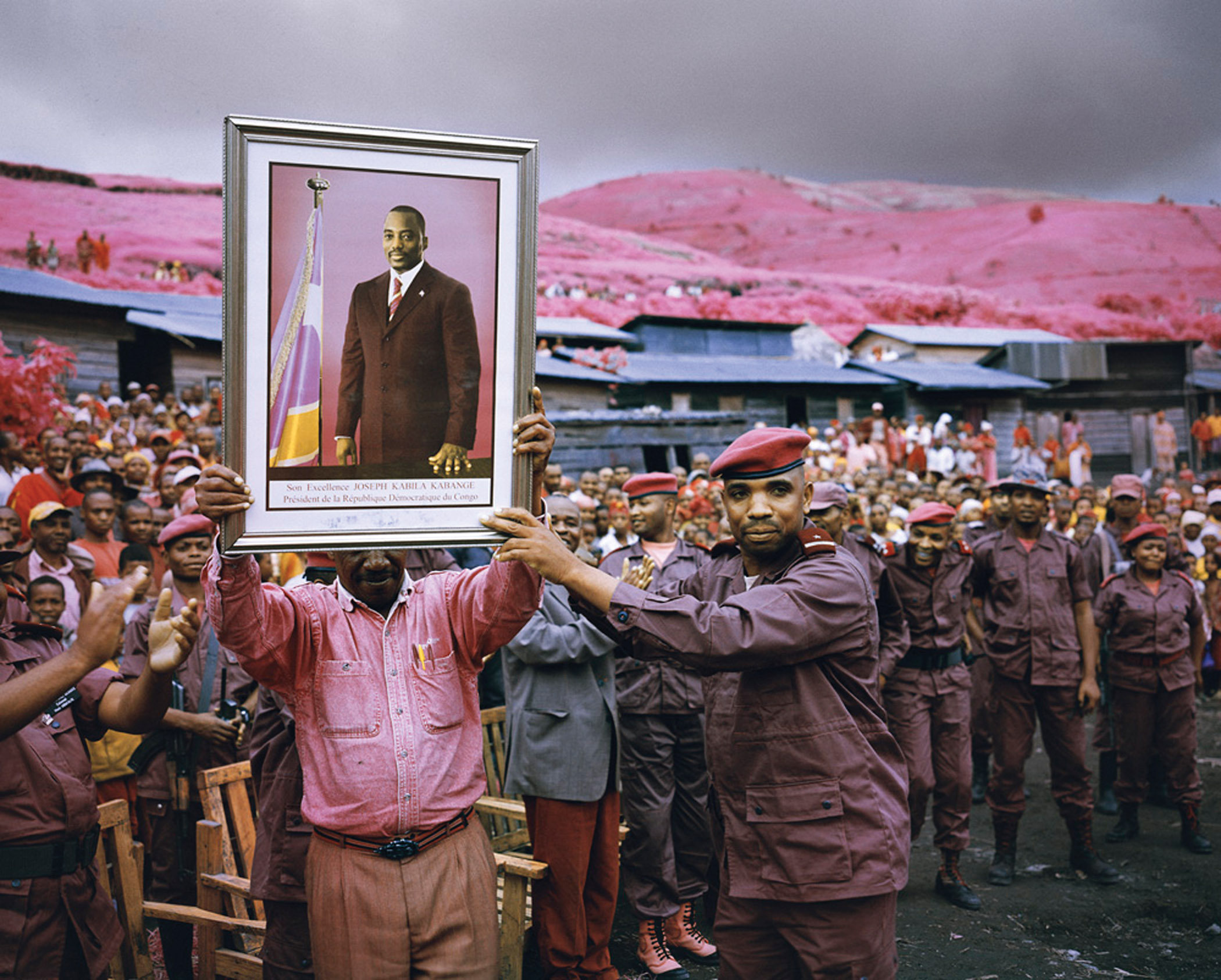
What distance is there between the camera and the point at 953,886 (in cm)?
581

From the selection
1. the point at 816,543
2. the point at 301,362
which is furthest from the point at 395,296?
the point at 816,543

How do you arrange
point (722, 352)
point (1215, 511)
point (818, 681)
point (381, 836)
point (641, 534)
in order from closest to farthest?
point (381, 836), point (818, 681), point (641, 534), point (1215, 511), point (722, 352)

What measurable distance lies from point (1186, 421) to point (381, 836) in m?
36.1

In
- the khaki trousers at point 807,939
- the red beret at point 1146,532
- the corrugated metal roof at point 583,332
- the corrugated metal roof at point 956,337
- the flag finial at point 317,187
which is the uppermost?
the corrugated metal roof at point 956,337

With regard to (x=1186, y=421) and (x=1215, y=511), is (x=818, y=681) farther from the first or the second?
(x=1186, y=421)

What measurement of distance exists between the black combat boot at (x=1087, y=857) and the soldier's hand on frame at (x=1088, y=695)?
0.71m

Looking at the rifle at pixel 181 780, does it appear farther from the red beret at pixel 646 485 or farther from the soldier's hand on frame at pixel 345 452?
the soldier's hand on frame at pixel 345 452

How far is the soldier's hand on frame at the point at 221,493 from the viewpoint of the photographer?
228 centimetres

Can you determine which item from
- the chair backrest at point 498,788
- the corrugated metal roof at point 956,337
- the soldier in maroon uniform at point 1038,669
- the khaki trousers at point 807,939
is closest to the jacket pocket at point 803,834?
the khaki trousers at point 807,939

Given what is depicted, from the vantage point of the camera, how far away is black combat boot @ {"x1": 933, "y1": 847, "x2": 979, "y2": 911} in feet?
18.8

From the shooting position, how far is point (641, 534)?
5.97 metres

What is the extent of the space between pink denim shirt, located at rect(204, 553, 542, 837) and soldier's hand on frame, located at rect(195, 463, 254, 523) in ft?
1.09

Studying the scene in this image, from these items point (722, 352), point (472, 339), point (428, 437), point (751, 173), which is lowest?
point (428, 437)

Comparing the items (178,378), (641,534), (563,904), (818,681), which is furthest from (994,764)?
(178,378)
